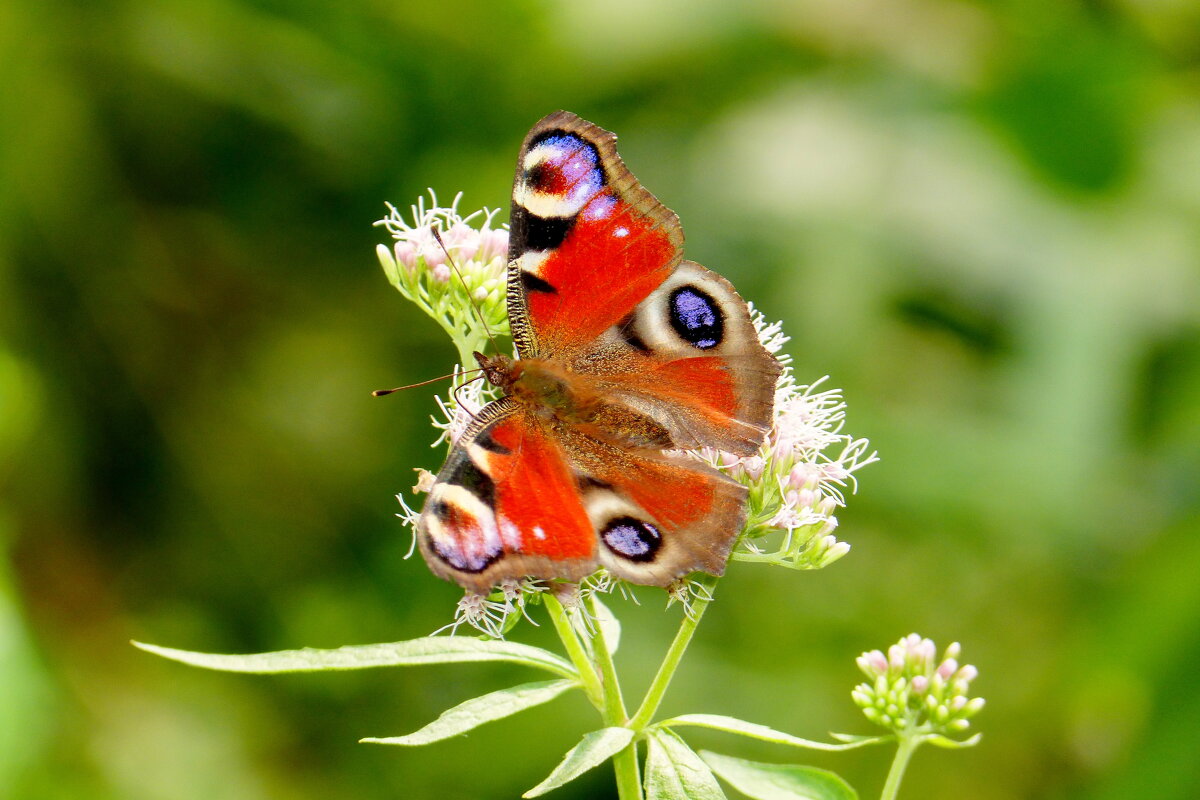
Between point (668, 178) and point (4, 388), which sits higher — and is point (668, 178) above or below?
above

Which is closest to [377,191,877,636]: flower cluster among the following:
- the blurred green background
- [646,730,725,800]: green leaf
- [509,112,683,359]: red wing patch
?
[509,112,683,359]: red wing patch

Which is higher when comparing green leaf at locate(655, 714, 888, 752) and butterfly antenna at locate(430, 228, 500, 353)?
butterfly antenna at locate(430, 228, 500, 353)

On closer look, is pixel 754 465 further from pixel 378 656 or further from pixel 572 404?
pixel 378 656

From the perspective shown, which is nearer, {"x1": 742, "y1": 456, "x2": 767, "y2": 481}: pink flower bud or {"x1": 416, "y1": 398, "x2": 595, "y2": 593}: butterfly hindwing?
{"x1": 416, "y1": 398, "x2": 595, "y2": 593}: butterfly hindwing

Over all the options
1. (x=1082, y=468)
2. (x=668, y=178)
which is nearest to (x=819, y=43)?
(x=668, y=178)

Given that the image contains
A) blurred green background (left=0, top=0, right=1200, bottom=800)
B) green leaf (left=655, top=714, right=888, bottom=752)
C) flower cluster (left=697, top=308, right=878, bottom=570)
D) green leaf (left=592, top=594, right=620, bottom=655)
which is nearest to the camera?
green leaf (left=655, top=714, right=888, bottom=752)

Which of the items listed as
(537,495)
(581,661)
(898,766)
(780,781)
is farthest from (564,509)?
(898,766)

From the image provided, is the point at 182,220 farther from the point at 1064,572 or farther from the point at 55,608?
the point at 1064,572

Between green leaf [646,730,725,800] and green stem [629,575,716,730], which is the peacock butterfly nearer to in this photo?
green stem [629,575,716,730]

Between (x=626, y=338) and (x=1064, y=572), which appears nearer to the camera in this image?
(x=626, y=338)
